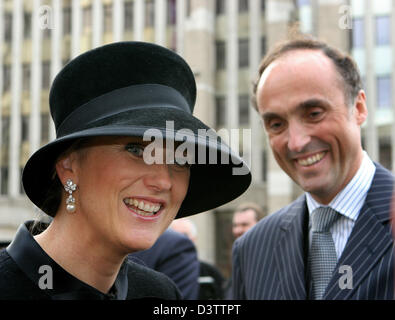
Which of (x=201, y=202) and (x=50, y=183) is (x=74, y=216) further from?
(x=201, y=202)

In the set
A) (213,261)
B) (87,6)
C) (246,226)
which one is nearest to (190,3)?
(87,6)

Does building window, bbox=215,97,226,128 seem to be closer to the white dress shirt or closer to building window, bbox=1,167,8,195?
building window, bbox=1,167,8,195

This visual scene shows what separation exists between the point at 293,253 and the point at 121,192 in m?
1.33

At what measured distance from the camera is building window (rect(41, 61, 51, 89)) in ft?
90.7

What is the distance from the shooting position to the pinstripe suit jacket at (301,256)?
252cm

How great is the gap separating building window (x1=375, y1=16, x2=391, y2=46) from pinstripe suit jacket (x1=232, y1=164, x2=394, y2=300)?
2185 centimetres

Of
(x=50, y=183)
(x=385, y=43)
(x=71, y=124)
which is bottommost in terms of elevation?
(x=50, y=183)

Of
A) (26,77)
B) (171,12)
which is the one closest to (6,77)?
(26,77)

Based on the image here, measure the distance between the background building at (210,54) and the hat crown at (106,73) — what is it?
18491mm

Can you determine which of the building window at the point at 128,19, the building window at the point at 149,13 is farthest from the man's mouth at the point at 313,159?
the building window at the point at 128,19

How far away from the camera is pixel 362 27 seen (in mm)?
23719

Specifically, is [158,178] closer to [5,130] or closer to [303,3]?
[303,3]

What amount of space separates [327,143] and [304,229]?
0.52 m

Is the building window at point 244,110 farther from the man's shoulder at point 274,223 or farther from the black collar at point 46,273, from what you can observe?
the black collar at point 46,273
